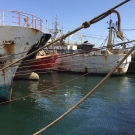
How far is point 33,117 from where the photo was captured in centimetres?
951

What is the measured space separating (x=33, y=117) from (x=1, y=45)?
457 cm

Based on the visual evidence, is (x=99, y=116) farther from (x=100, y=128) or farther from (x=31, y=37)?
(x=31, y=37)

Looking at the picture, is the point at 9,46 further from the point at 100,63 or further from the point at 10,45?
the point at 100,63

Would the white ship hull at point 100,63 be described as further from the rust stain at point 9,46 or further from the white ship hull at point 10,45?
the rust stain at point 9,46

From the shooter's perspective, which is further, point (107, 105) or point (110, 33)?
point (110, 33)

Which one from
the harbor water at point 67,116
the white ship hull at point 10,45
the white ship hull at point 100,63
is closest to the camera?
the harbor water at point 67,116

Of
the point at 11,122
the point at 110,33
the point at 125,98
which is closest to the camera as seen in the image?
the point at 11,122

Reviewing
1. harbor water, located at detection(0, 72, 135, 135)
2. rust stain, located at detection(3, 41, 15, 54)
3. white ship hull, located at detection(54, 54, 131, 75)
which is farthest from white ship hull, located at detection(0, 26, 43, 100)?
white ship hull, located at detection(54, 54, 131, 75)

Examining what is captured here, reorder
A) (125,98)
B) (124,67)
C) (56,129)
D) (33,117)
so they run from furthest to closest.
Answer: (124,67) < (125,98) < (33,117) < (56,129)

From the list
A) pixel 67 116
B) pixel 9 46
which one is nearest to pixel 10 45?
pixel 9 46

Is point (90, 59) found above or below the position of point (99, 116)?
above

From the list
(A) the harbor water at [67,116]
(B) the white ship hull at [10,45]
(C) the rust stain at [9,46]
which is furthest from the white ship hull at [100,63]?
(C) the rust stain at [9,46]

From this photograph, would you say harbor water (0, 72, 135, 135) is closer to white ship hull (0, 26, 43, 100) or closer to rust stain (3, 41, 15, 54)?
white ship hull (0, 26, 43, 100)

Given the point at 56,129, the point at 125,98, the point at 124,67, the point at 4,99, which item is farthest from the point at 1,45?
the point at 124,67
